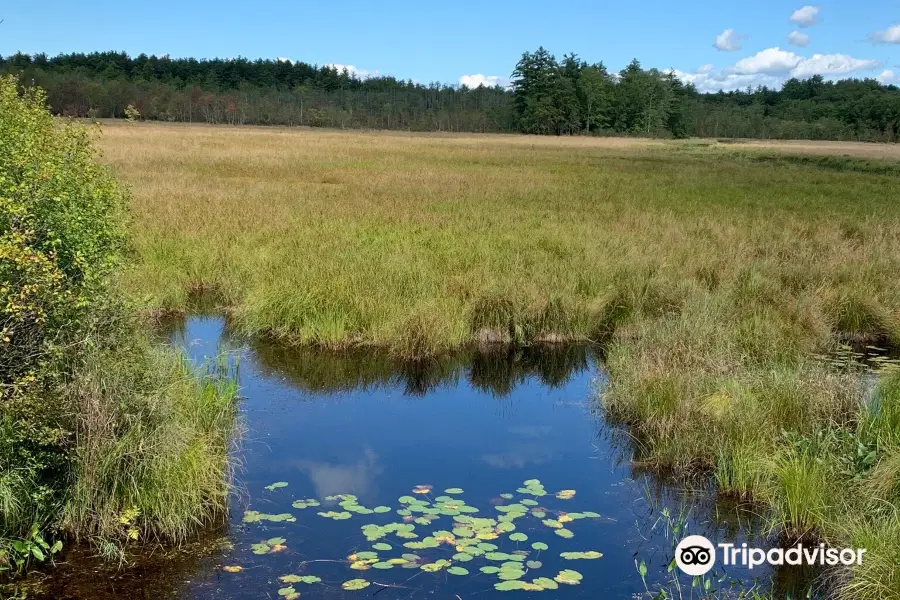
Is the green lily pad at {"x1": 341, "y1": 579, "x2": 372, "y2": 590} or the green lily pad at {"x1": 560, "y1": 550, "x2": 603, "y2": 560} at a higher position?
the green lily pad at {"x1": 560, "y1": 550, "x2": 603, "y2": 560}

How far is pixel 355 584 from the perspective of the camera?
5.12 m

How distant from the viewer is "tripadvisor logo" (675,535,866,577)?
A: 5.45m

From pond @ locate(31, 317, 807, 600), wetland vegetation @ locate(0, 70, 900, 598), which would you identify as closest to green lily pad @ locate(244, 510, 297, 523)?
pond @ locate(31, 317, 807, 600)

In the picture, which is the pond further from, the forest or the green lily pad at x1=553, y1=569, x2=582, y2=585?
the forest

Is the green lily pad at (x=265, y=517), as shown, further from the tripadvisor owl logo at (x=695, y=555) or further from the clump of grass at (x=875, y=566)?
the clump of grass at (x=875, y=566)

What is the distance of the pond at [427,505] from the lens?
516 cm

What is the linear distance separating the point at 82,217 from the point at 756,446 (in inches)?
231

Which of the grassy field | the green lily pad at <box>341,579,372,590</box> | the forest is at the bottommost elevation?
the green lily pad at <box>341,579,372,590</box>

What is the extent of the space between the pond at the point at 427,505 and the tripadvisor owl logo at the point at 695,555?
0.09m

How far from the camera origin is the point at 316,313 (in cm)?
1096

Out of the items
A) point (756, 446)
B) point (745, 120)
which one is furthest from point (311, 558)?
point (745, 120)

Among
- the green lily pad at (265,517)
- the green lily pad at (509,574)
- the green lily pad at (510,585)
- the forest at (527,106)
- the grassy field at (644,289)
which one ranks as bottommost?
the green lily pad at (510,585)

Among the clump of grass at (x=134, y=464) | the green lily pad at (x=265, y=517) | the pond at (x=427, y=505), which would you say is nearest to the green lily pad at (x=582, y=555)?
the pond at (x=427, y=505)

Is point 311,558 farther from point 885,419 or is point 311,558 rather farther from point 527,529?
point 885,419
